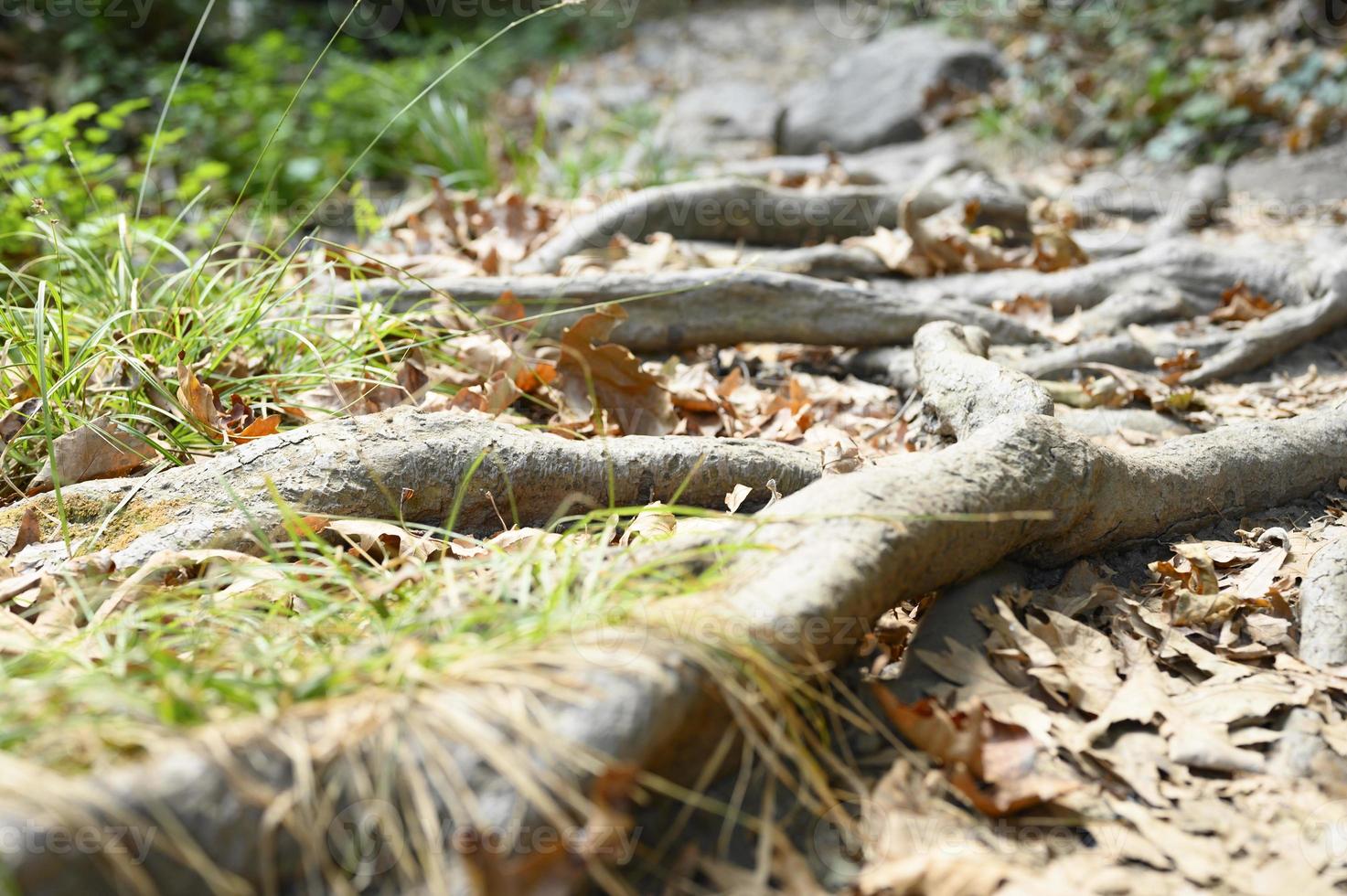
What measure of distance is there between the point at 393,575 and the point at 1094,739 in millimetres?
1380

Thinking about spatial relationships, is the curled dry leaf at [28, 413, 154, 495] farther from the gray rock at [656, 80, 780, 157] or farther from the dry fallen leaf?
the gray rock at [656, 80, 780, 157]

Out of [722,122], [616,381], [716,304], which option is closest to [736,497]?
[616,381]

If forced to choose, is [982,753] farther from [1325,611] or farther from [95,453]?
[95,453]

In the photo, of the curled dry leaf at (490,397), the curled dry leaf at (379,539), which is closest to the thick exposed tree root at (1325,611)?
the curled dry leaf at (379,539)

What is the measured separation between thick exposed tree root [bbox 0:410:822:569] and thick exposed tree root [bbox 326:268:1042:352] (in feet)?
3.40

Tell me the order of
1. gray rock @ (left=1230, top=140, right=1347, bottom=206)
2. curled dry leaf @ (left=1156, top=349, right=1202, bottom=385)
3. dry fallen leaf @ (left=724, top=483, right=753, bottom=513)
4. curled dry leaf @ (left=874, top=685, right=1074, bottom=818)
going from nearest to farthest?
curled dry leaf @ (left=874, top=685, right=1074, bottom=818) → dry fallen leaf @ (left=724, top=483, right=753, bottom=513) → curled dry leaf @ (left=1156, top=349, right=1202, bottom=385) → gray rock @ (left=1230, top=140, right=1347, bottom=206)

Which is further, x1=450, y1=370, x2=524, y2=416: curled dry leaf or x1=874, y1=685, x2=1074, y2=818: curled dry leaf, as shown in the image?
x1=450, y1=370, x2=524, y2=416: curled dry leaf

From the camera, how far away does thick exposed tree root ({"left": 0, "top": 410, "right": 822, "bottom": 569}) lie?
7.47 ft

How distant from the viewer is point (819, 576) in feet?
5.90

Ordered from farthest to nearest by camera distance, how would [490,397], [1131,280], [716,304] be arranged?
[1131,280] → [716,304] → [490,397]

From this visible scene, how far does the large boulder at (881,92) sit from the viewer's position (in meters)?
7.78

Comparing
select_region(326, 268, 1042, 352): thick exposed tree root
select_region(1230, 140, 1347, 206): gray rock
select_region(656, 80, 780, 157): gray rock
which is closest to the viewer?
select_region(326, 268, 1042, 352): thick exposed tree root

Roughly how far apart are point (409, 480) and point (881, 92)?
672 centimetres

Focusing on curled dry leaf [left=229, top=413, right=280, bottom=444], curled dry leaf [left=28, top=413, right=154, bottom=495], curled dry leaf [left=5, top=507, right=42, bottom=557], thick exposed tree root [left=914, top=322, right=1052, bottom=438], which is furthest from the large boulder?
curled dry leaf [left=5, top=507, right=42, bottom=557]
